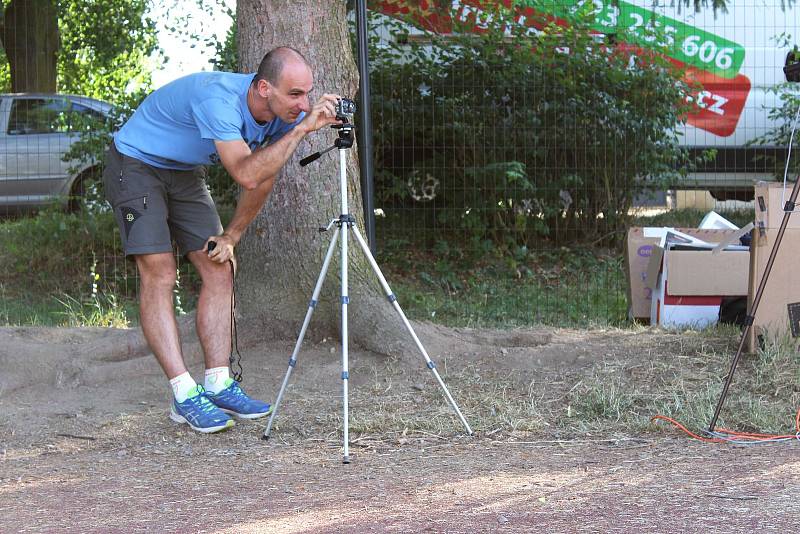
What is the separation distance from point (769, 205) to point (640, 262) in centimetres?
179

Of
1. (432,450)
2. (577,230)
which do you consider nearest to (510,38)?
(577,230)

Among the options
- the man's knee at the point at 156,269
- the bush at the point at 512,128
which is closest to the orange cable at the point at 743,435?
the man's knee at the point at 156,269

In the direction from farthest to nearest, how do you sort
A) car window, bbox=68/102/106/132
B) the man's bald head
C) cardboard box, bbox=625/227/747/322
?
car window, bbox=68/102/106/132 < cardboard box, bbox=625/227/747/322 < the man's bald head

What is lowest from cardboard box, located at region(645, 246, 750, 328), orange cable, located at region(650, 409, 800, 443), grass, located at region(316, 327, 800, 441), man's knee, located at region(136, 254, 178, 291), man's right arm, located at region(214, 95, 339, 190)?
orange cable, located at region(650, 409, 800, 443)

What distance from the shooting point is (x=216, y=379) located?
486cm

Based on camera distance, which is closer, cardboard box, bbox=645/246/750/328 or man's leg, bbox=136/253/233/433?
man's leg, bbox=136/253/233/433

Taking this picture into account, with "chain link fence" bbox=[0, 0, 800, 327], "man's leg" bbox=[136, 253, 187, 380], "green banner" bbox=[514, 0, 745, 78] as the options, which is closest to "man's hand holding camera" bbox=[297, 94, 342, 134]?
"man's leg" bbox=[136, 253, 187, 380]

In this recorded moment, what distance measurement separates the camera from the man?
424 centimetres

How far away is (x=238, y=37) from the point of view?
596 cm

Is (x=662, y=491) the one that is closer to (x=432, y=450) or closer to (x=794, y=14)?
(x=432, y=450)

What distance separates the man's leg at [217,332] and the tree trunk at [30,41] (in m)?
6.59

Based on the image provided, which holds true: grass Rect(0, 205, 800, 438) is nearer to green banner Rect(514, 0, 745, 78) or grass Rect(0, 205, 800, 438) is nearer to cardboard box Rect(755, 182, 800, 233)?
cardboard box Rect(755, 182, 800, 233)

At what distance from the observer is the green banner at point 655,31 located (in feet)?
29.5

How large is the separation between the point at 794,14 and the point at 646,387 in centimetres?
703
